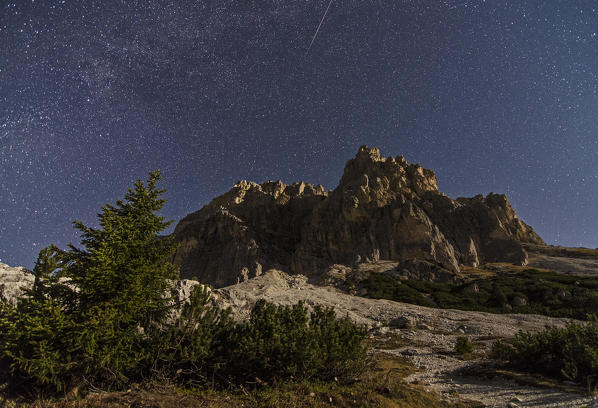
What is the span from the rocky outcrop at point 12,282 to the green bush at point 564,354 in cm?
1828

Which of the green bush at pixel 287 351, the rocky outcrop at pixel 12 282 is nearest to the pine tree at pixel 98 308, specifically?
the rocky outcrop at pixel 12 282

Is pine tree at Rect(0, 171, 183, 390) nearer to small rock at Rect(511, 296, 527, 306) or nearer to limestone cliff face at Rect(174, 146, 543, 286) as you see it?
small rock at Rect(511, 296, 527, 306)

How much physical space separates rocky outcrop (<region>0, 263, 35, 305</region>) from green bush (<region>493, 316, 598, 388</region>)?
18275 millimetres

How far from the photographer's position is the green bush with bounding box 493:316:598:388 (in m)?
9.36

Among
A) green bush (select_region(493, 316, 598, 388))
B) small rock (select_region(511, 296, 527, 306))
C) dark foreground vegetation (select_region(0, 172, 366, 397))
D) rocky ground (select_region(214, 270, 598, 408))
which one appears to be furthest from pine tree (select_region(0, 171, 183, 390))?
small rock (select_region(511, 296, 527, 306))

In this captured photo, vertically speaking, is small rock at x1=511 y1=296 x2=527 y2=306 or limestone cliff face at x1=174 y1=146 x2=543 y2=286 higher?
limestone cliff face at x1=174 y1=146 x2=543 y2=286

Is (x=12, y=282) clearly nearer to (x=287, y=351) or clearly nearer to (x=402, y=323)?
(x=287, y=351)

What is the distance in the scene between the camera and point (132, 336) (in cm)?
873

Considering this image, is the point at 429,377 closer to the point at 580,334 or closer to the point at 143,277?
the point at 580,334

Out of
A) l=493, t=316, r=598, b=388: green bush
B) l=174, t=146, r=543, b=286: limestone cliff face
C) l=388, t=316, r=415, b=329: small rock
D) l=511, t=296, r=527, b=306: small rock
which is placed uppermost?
l=174, t=146, r=543, b=286: limestone cliff face

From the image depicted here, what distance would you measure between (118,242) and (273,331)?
18.3 ft

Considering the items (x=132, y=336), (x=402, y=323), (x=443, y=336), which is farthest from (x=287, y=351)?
(x=402, y=323)

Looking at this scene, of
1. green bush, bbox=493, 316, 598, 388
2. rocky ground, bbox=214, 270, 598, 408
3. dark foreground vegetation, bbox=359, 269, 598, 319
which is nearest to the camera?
Answer: rocky ground, bbox=214, 270, 598, 408

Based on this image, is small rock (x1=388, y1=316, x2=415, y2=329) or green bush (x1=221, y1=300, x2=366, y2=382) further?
small rock (x1=388, y1=316, x2=415, y2=329)
